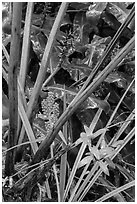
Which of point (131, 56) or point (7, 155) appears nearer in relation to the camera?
point (7, 155)

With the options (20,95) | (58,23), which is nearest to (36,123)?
(20,95)

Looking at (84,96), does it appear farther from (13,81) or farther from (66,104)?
(66,104)

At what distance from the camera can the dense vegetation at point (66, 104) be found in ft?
1.86

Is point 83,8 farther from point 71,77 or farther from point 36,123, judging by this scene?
point 36,123

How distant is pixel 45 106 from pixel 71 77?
356mm

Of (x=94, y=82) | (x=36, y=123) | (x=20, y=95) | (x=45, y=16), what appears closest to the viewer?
(x=94, y=82)

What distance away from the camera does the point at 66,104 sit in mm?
898

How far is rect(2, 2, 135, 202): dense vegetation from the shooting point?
1.86 feet

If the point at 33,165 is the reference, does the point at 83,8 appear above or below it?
above

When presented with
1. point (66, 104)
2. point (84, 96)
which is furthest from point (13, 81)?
point (66, 104)

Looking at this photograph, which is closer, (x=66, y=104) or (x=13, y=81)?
(x=13, y=81)

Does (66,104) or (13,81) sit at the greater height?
(13,81)

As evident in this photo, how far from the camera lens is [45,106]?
25.2 inches

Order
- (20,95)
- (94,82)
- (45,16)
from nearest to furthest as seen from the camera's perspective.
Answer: (94,82)
(20,95)
(45,16)
